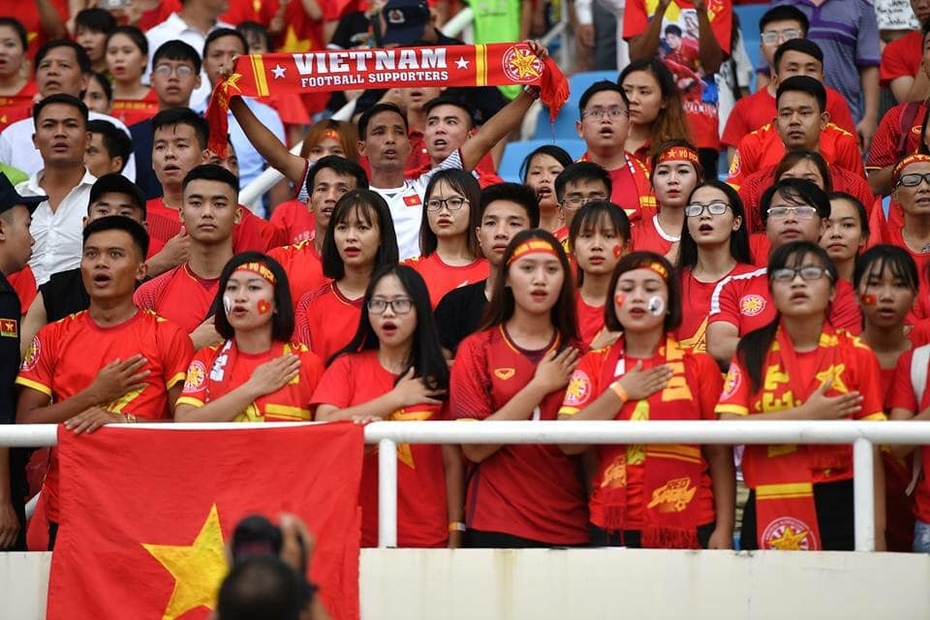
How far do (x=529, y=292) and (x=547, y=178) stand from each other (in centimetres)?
218

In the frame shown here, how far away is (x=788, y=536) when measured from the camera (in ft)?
23.4

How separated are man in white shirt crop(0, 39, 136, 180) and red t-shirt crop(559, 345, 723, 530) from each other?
4.77 metres

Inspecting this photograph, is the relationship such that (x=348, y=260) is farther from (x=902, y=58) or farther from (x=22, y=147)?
(x=902, y=58)

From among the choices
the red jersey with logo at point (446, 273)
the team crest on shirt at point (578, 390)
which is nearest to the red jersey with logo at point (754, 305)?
the team crest on shirt at point (578, 390)

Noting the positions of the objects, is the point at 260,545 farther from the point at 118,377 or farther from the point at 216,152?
the point at 216,152

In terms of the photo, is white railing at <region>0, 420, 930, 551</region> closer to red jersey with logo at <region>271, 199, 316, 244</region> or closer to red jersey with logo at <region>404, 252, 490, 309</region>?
red jersey with logo at <region>404, 252, 490, 309</region>

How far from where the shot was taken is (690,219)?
8461 millimetres

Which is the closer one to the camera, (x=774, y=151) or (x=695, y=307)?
(x=695, y=307)

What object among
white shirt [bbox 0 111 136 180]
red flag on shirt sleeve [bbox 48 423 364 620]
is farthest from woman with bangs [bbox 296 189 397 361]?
white shirt [bbox 0 111 136 180]

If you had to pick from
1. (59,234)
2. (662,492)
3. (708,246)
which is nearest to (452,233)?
(708,246)

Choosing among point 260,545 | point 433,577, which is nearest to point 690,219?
point 433,577

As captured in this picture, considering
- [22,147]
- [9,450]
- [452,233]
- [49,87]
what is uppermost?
[49,87]

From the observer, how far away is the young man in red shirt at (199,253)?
29.3 ft

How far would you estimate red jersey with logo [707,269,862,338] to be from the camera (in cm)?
795
